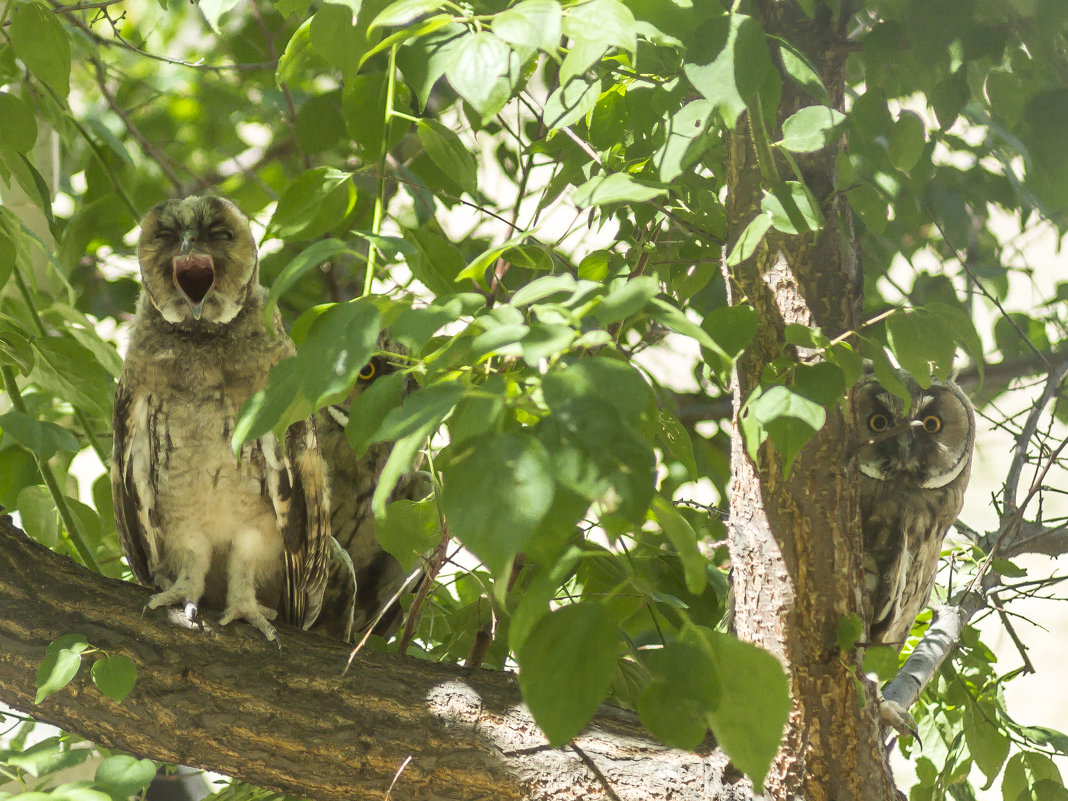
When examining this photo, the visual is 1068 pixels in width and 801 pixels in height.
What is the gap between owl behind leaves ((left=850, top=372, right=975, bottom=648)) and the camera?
5.89ft

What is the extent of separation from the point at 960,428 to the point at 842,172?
1.15 meters

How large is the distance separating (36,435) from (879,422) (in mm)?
1509

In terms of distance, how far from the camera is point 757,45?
0.77 meters

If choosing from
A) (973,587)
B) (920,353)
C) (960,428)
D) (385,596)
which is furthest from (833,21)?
(385,596)

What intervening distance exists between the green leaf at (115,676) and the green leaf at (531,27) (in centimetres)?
85

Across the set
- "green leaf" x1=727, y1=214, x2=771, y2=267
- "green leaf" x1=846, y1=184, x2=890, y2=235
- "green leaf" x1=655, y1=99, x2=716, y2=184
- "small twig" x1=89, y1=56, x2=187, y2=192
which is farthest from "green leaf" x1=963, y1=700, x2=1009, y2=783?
"small twig" x1=89, y1=56, x2=187, y2=192

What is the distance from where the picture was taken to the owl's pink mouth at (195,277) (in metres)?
1.51

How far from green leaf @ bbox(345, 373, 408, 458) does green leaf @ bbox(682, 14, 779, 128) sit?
33cm

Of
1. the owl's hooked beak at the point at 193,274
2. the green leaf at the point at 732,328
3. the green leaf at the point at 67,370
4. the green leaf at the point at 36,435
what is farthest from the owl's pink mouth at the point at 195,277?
the green leaf at the point at 732,328

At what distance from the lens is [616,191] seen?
816 mm

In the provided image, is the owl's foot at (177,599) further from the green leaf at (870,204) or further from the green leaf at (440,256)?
the green leaf at (870,204)

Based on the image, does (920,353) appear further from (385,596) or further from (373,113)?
(385,596)

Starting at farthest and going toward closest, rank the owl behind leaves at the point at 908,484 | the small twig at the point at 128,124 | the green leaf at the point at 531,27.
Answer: the small twig at the point at 128,124 → the owl behind leaves at the point at 908,484 → the green leaf at the point at 531,27

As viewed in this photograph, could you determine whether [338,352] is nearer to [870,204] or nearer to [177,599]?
[870,204]
